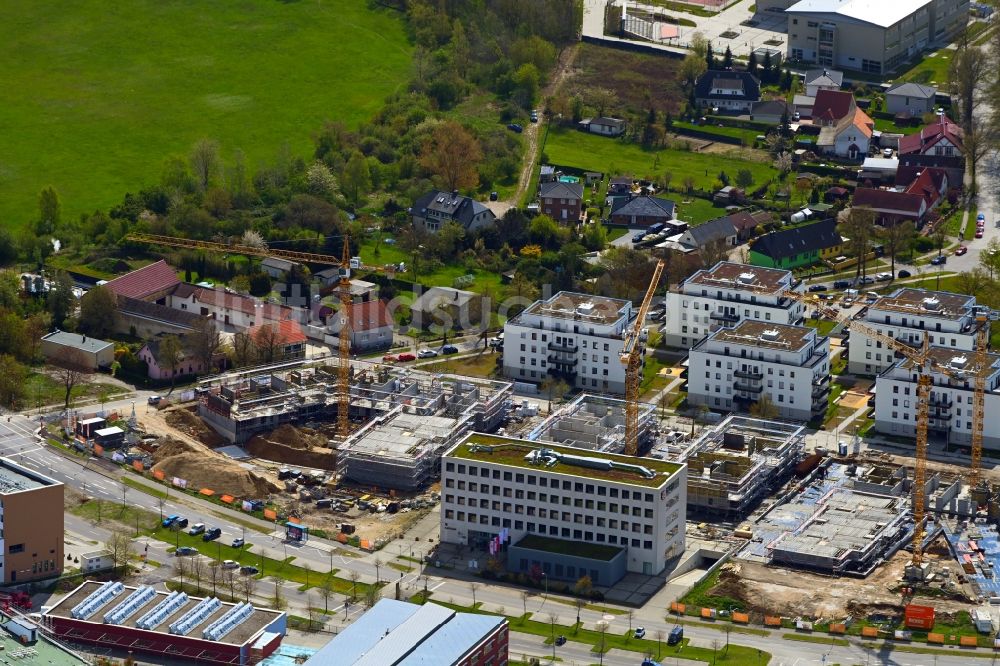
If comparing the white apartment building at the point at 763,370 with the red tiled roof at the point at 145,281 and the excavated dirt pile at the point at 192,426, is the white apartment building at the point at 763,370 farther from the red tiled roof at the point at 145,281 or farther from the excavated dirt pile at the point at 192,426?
the red tiled roof at the point at 145,281

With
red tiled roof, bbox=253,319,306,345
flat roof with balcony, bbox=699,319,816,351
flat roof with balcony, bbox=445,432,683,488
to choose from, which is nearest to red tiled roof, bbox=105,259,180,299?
red tiled roof, bbox=253,319,306,345

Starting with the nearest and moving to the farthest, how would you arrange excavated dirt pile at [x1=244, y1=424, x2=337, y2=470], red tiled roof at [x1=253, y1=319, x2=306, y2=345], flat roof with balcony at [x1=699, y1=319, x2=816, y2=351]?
excavated dirt pile at [x1=244, y1=424, x2=337, y2=470]
flat roof with balcony at [x1=699, y1=319, x2=816, y2=351]
red tiled roof at [x1=253, y1=319, x2=306, y2=345]

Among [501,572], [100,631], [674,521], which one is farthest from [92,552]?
[674,521]

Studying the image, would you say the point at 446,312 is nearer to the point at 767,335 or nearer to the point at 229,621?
the point at 767,335

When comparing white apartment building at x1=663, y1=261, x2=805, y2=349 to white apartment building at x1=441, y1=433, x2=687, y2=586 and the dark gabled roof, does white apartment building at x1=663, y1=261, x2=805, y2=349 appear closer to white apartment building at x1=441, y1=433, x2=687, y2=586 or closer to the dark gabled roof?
white apartment building at x1=441, y1=433, x2=687, y2=586

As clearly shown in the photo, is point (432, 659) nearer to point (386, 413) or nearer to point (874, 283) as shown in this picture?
point (386, 413)

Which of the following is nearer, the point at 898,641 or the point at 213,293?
the point at 898,641
